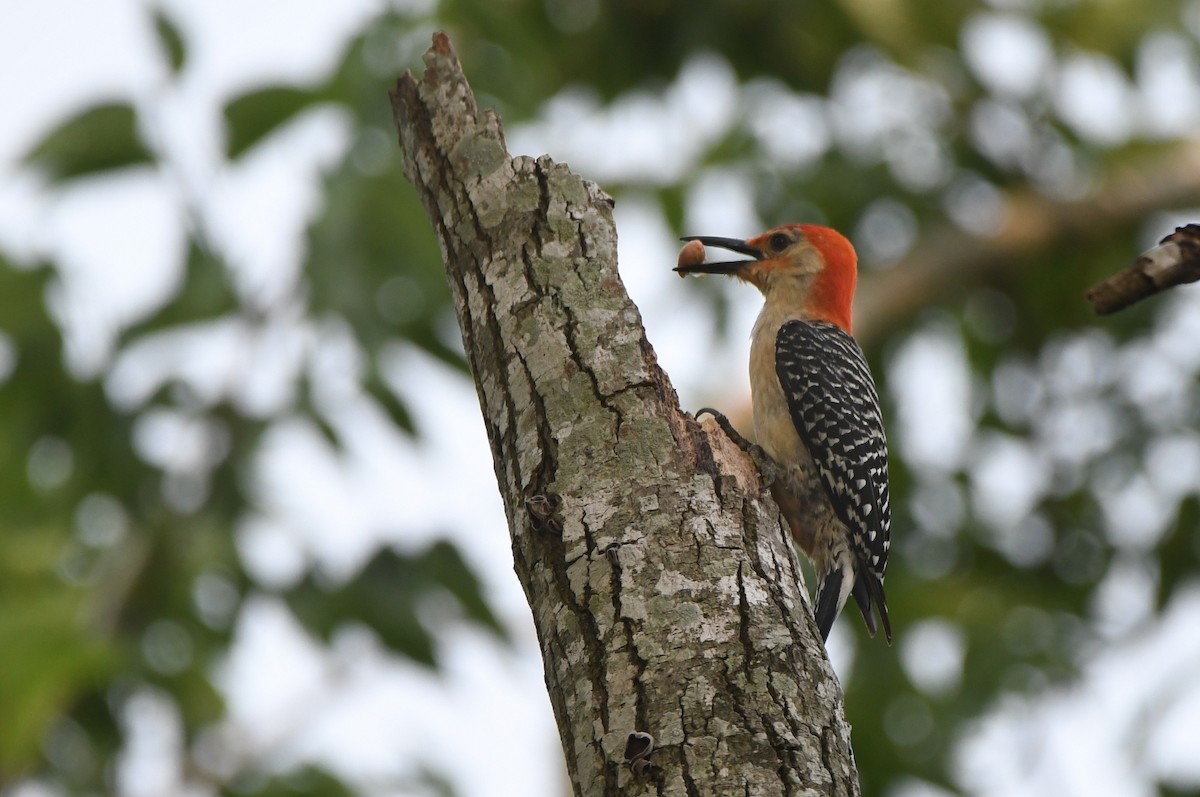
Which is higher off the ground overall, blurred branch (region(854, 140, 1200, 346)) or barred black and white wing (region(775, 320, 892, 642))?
blurred branch (region(854, 140, 1200, 346))

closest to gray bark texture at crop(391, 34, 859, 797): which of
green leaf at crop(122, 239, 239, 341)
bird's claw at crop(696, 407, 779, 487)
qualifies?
bird's claw at crop(696, 407, 779, 487)

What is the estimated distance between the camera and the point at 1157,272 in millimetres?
2436

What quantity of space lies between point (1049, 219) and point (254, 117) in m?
5.25


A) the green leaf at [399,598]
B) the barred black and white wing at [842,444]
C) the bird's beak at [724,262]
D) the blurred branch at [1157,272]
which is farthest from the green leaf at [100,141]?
the blurred branch at [1157,272]

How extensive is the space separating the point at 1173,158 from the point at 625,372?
6691 millimetres

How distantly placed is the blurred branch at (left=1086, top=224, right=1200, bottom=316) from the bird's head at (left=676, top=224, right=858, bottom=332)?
3.97 meters

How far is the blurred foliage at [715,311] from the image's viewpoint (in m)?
6.34

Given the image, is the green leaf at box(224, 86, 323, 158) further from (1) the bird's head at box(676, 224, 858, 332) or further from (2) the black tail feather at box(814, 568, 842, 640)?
(2) the black tail feather at box(814, 568, 842, 640)

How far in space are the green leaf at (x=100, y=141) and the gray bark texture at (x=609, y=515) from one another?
3273mm

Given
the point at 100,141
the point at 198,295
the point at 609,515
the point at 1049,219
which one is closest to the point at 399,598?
the point at 198,295

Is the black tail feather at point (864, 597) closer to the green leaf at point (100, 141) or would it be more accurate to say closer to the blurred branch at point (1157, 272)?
the blurred branch at point (1157, 272)

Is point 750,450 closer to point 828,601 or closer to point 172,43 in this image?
point 828,601

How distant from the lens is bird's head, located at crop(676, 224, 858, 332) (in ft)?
21.4

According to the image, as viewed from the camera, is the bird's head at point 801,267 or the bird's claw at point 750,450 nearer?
the bird's claw at point 750,450
